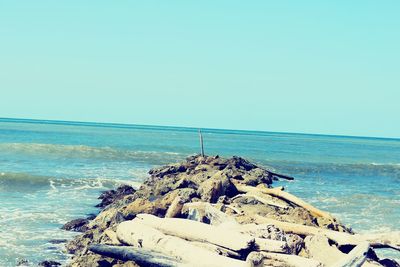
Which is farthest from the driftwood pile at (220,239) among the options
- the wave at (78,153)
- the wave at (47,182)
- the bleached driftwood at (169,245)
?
the wave at (78,153)

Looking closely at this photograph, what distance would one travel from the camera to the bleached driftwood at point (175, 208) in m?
11.3

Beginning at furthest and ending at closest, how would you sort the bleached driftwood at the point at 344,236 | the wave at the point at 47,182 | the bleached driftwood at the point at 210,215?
the wave at the point at 47,182 < the bleached driftwood at the point at 210,215 < the bleached driftwood at the point at 344,236

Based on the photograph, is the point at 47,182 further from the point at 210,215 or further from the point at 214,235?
the point at 214,235

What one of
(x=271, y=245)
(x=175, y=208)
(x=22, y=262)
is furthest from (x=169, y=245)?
(x=22, y=262)

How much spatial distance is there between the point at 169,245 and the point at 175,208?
2.60 m

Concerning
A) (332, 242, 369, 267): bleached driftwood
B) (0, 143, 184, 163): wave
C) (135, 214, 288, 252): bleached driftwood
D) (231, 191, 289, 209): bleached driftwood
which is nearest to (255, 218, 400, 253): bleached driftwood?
(332, 242, 369, 267): bleached driftwood

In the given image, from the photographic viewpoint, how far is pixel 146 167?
115 ft

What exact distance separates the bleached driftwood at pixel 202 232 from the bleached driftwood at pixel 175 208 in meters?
0.70

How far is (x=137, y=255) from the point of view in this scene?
28.5 ft

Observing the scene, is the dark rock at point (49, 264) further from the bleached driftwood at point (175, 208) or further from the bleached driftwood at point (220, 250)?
the bleached driftwood at point (220, 250)

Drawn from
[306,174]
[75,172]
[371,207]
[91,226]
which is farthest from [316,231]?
[306,174]

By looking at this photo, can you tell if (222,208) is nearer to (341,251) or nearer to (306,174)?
(341,251)

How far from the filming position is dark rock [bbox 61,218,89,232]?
1423 cm

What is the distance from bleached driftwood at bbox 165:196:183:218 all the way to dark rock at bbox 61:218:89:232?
3.67 meters
